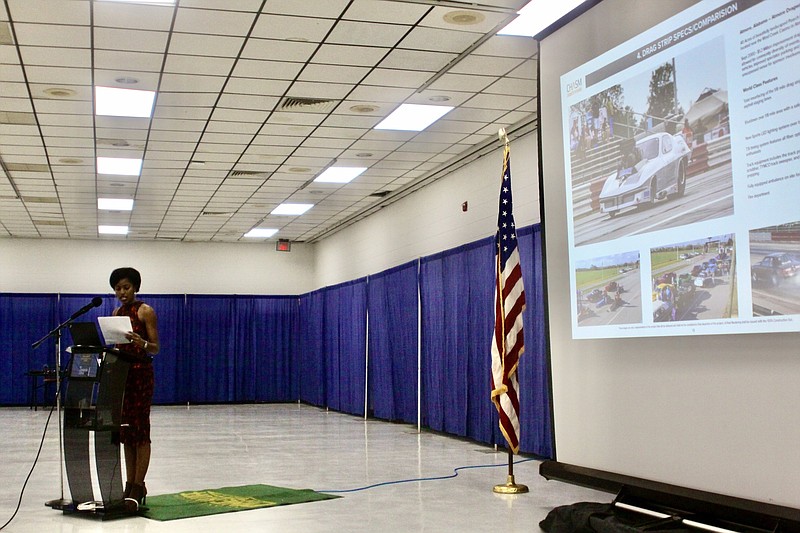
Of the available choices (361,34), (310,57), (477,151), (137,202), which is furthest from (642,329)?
(137,202)

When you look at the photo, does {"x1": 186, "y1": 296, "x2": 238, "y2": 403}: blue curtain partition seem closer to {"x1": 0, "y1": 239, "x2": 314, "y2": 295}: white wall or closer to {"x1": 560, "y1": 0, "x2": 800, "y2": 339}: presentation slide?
{"x1": 0, "y1": 239, "x2": 314, "y2": 295}: white wall

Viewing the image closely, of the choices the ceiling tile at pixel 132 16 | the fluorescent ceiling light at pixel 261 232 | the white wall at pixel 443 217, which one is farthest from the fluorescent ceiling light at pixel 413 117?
the fluorescent ceiling light at pixel 261 232

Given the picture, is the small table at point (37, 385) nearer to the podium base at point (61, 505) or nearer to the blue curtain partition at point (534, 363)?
the blue curtain partition at point (534, 363)

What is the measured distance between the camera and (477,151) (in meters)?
11.0

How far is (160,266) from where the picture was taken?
19.8 meters

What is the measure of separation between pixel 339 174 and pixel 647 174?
8.02 meters

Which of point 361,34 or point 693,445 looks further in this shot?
point 361,34

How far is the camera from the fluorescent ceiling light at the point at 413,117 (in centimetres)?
916

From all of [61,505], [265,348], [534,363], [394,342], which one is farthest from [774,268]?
[265,348]

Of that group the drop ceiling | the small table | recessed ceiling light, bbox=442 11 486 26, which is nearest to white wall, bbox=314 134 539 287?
the drop ceiling

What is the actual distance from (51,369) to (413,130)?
11656 millimetres

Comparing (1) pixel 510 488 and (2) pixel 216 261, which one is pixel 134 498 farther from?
(2) pixel 216 261

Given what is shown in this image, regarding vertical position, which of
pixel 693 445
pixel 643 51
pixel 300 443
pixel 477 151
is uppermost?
pixel 477 151

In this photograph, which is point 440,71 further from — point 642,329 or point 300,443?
point 300,443
